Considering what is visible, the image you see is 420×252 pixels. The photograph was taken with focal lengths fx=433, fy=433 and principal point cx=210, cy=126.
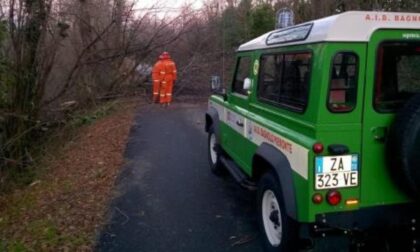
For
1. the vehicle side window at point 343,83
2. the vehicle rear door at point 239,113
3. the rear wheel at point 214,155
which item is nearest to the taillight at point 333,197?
the vehicle side window at point 343,83

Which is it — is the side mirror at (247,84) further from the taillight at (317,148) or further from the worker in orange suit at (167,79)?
the worker in orange suit at (167,79)

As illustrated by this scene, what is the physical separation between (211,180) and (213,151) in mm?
621

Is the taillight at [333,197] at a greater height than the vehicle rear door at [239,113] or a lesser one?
lesser

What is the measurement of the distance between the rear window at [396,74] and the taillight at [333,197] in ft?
2.34

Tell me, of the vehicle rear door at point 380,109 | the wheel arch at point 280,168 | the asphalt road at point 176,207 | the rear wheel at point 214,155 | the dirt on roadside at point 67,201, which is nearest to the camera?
the vehicle rear door at point 380,109

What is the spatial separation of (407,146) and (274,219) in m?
1.43

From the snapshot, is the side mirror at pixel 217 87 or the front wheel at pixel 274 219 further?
the side mirror at pixel 217 87

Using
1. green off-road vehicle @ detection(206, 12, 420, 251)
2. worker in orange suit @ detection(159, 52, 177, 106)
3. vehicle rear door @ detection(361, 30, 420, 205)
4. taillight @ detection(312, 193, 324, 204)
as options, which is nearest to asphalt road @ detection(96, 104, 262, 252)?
green off-road vehicle @ detection(206, 12, 420, 251)

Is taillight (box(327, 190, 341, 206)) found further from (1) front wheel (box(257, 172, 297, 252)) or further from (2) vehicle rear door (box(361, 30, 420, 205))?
(1) front wheel (box(257, 172, 297, 252))

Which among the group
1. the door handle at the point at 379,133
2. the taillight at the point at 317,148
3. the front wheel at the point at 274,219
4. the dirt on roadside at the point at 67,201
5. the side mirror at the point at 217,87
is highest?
the side mirror at the point at 217,87

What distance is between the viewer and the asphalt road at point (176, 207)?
4.44m

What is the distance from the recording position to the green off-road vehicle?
125 inches

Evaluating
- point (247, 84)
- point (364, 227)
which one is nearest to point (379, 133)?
point (364, 227)

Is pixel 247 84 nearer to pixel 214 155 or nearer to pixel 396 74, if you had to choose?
pixel 396 74
